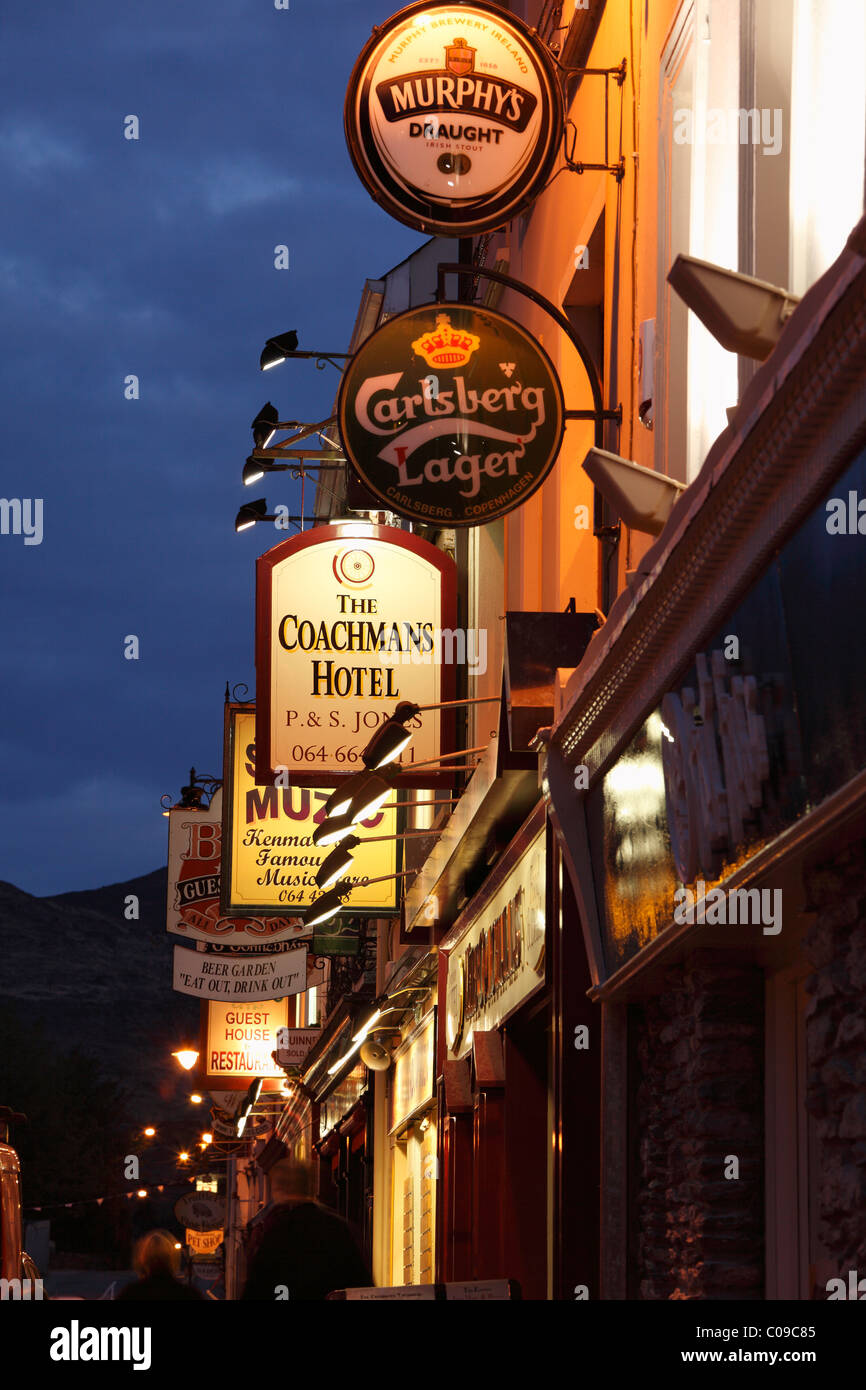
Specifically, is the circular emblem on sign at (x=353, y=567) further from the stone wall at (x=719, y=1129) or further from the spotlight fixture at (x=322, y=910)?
the stone wall at (x=719, y=1129)

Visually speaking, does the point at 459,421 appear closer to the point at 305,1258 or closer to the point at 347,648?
the point at 347,648

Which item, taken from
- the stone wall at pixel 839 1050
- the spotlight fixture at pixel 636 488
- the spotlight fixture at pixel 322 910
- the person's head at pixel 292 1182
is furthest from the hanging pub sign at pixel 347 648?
the stone wall at pixel 839 1050

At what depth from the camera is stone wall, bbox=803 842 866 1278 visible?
4637 millimetres

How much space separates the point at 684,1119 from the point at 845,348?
135 inches

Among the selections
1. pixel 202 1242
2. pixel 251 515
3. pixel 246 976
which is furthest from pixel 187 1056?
pixel 251 515

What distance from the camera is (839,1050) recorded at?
4816 mm

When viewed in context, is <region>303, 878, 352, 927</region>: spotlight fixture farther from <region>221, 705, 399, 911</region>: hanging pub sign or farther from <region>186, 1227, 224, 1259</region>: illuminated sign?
<region>186, 1227, 224, 1259</region>: illuminated sign

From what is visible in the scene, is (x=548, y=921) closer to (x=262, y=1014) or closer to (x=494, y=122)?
(x=494, y=122)

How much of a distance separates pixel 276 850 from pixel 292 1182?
10.5 metres

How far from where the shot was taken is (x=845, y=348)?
417 cm

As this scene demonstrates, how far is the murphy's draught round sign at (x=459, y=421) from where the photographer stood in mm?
8656

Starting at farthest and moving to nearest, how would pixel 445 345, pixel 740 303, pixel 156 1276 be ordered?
pixel 445 345, pixel 156 1276, pixel 740 303

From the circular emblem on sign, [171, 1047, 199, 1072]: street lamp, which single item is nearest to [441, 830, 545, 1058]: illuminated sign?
the circular emblem on sign
